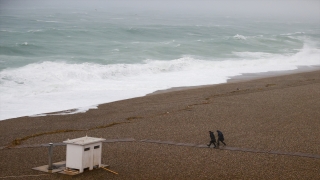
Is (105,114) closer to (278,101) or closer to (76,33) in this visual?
(278,101)

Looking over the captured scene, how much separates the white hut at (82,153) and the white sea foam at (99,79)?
7.73 meters

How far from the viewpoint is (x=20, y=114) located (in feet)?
61.2

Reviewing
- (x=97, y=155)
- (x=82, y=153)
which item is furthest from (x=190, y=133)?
(x=82, y=153)

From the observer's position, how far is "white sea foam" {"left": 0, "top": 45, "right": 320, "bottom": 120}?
21.2 meters

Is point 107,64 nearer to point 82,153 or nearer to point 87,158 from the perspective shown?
point 87,158

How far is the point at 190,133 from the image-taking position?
15.1 meters

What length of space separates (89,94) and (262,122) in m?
9.69

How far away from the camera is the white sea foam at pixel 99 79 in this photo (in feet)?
69.5

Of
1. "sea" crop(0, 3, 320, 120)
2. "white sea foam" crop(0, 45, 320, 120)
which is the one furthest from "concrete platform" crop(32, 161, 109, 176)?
"sea" crop(0, 3, 320, 120)

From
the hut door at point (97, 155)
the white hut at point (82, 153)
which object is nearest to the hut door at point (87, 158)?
the white hut at point (82, 153)

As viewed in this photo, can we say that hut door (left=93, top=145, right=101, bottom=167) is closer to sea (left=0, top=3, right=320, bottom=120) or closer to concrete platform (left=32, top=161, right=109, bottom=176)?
concrete platform (left=32, top=161, right=109, bottom=176)

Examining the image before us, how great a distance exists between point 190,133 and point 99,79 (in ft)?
46.9

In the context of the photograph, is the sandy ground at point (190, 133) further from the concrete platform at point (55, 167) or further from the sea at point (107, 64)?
the sea at point (107, 64)

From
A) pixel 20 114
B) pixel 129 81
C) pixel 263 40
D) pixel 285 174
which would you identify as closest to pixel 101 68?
pixel 129 81
